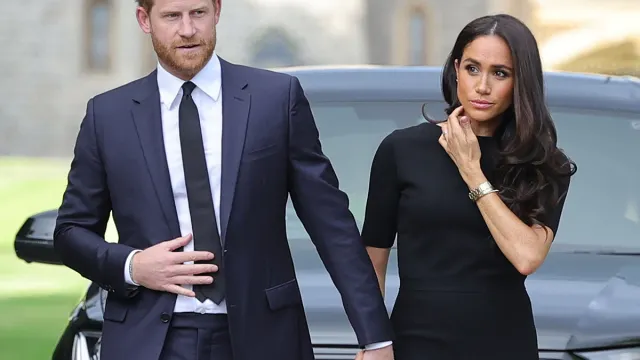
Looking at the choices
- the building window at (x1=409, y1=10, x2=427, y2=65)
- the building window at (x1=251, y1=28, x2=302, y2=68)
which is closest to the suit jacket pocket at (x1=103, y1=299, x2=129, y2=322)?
the building window at (x1=251, y1=28, x2=302, y2=68)

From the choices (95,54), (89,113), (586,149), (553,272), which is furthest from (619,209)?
(95,54)

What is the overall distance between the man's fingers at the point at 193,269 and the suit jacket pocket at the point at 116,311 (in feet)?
0.75

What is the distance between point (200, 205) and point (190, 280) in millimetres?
182

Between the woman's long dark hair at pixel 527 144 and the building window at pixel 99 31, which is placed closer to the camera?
the woman's long dark hair at pixel 527 144

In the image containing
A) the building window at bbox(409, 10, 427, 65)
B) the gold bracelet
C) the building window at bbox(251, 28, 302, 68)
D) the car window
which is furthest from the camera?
the building window at bbox(409, 10, 427, 65)

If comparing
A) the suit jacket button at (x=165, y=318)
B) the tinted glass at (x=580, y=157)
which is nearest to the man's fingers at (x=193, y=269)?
the suit jacket button at (x=165, y=318)

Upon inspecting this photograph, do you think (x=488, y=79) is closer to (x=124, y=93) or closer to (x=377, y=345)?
(x=377, y=345)

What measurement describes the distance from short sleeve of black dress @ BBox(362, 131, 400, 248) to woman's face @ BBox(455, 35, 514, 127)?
0.85 ft

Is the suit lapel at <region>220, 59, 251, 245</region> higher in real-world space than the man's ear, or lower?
lower

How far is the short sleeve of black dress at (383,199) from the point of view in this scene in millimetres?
3586

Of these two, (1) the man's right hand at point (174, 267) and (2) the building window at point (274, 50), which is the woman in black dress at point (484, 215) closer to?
(1) the man's right hand at point (174, 267)

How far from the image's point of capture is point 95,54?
42156 mm

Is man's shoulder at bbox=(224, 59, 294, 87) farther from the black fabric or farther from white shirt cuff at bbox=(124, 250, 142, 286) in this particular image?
white shirt cuff at bbox=(124, 250, 142, 286)

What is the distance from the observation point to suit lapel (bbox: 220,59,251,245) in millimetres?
3359
